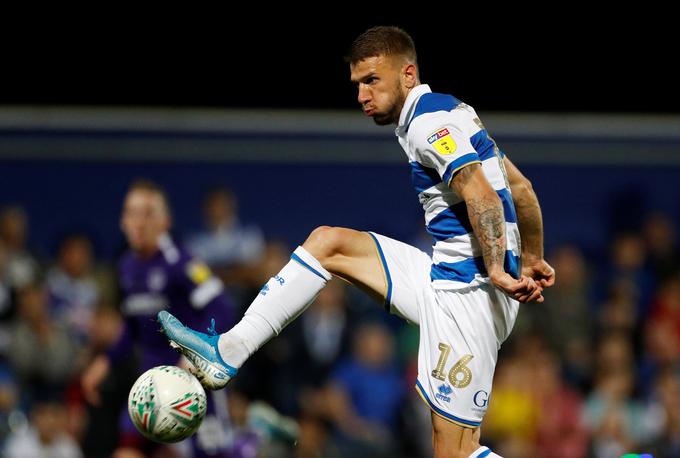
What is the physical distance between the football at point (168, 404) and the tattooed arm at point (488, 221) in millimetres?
1464

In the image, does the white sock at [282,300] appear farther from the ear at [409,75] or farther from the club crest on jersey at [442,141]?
the ear at [409,75]

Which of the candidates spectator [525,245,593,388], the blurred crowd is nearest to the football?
the blurred crowd

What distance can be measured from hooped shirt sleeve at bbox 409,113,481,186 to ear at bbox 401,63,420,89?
0.26m

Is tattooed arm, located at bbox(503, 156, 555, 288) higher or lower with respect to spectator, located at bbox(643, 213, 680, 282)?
higher

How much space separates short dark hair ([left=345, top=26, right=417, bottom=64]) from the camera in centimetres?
507

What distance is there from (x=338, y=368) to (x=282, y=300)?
5.22 m


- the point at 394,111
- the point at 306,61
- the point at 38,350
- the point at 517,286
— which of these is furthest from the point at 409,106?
the point at 306,61

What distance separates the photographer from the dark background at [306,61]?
1384 cm

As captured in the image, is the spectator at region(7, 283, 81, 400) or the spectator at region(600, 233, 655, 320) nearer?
the spectator at region(7, 283, 81, 400)

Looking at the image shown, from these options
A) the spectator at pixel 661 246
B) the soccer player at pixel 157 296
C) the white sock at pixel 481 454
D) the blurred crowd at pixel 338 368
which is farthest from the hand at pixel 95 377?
the spectator at pixel 661 246

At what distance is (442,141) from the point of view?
4.82 m

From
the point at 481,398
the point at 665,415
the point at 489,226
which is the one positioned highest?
the point at 489,226

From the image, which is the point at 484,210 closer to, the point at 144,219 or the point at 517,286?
the point at 517,286

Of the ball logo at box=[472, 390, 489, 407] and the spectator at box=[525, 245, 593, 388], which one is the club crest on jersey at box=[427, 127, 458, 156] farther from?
the spectator at box=[525, 245, 593, 388]
